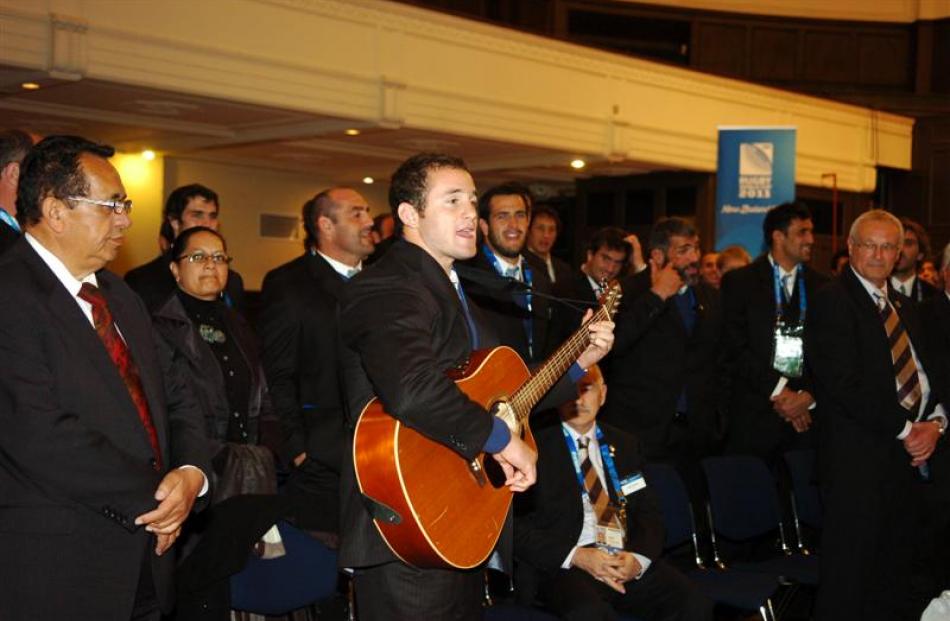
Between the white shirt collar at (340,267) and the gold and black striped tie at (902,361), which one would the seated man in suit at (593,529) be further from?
the gold and black striped tie at (902,361)

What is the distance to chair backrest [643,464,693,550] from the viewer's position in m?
4.90

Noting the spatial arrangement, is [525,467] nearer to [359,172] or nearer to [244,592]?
[244,592]

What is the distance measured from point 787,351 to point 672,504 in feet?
5.16

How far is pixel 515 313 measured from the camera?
15.4ft

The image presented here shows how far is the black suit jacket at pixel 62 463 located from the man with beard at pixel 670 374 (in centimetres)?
332

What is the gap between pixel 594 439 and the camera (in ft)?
14.8

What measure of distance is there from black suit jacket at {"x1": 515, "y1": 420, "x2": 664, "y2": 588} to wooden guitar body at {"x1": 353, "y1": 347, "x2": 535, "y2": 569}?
1188 millimetres

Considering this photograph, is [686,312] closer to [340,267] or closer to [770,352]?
[770,352]

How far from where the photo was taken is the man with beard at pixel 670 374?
579 cm

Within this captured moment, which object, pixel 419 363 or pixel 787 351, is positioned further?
pixel 787 351

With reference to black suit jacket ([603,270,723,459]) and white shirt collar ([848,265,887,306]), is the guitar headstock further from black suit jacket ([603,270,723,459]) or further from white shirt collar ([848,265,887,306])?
black suit jacket ([603,270,723,459])

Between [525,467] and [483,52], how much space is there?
30.5 ft

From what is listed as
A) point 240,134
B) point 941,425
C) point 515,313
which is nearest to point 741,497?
point 941,425

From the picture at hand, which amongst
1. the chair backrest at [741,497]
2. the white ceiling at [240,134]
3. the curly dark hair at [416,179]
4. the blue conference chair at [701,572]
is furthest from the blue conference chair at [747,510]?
the white ceiling at [240,134]
